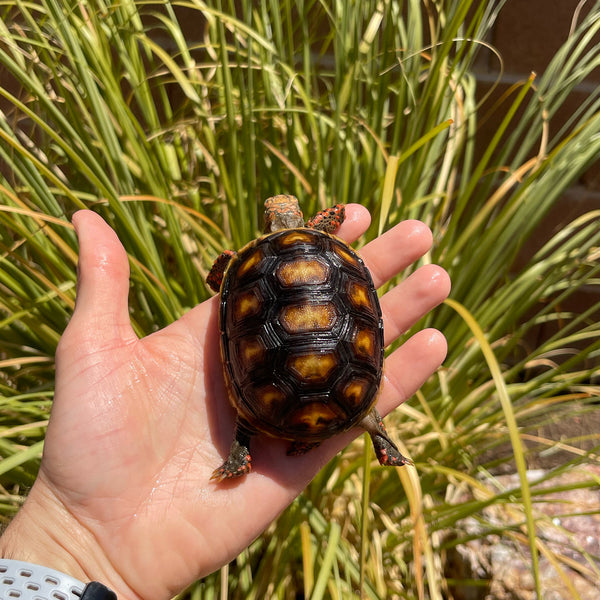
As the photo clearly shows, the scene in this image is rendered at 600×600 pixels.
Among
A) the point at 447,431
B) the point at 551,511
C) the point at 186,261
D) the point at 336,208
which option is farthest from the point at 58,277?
the point at 551,511

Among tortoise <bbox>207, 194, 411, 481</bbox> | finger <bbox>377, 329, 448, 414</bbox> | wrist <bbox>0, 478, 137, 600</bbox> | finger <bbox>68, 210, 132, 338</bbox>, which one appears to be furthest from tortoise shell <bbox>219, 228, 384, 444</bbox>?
wrist <bbox>0, 478, 137, 600</bbox>

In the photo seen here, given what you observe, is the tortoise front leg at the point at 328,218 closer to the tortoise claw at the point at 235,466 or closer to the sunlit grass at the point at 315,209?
the sunlit grass at the point at 315,209

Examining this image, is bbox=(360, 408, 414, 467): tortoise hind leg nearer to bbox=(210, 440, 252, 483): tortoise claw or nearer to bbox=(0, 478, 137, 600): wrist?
bbox=(210, 440, 252, 483): tortoise claw

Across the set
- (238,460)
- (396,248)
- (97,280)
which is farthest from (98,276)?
(396,248)

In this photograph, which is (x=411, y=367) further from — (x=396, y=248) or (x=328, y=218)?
(x=328, y=218)

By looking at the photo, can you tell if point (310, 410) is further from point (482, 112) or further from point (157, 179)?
point (482, 112)

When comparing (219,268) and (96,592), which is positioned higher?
(219,268)

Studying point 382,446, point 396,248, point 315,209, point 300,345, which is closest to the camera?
point 300,345
